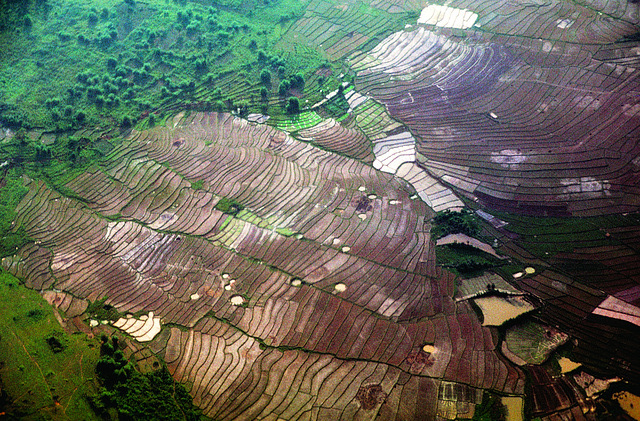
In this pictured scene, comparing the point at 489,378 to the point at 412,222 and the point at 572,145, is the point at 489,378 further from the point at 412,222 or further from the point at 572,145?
the point at 572,145

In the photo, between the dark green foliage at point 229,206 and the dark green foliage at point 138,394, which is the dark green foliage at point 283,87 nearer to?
the dark green foliage at point 229,206

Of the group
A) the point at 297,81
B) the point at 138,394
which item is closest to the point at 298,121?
the point at 297,81

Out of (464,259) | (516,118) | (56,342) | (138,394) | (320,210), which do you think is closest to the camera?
(138,394)

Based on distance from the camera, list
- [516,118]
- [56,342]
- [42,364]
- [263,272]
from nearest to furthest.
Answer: [42,364]
[56,342]
[263,272]
[516,118]

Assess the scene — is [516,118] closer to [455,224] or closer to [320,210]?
[455,224]

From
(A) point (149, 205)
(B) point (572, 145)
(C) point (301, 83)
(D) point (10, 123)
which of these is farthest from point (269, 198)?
(D) point (10, 123)
